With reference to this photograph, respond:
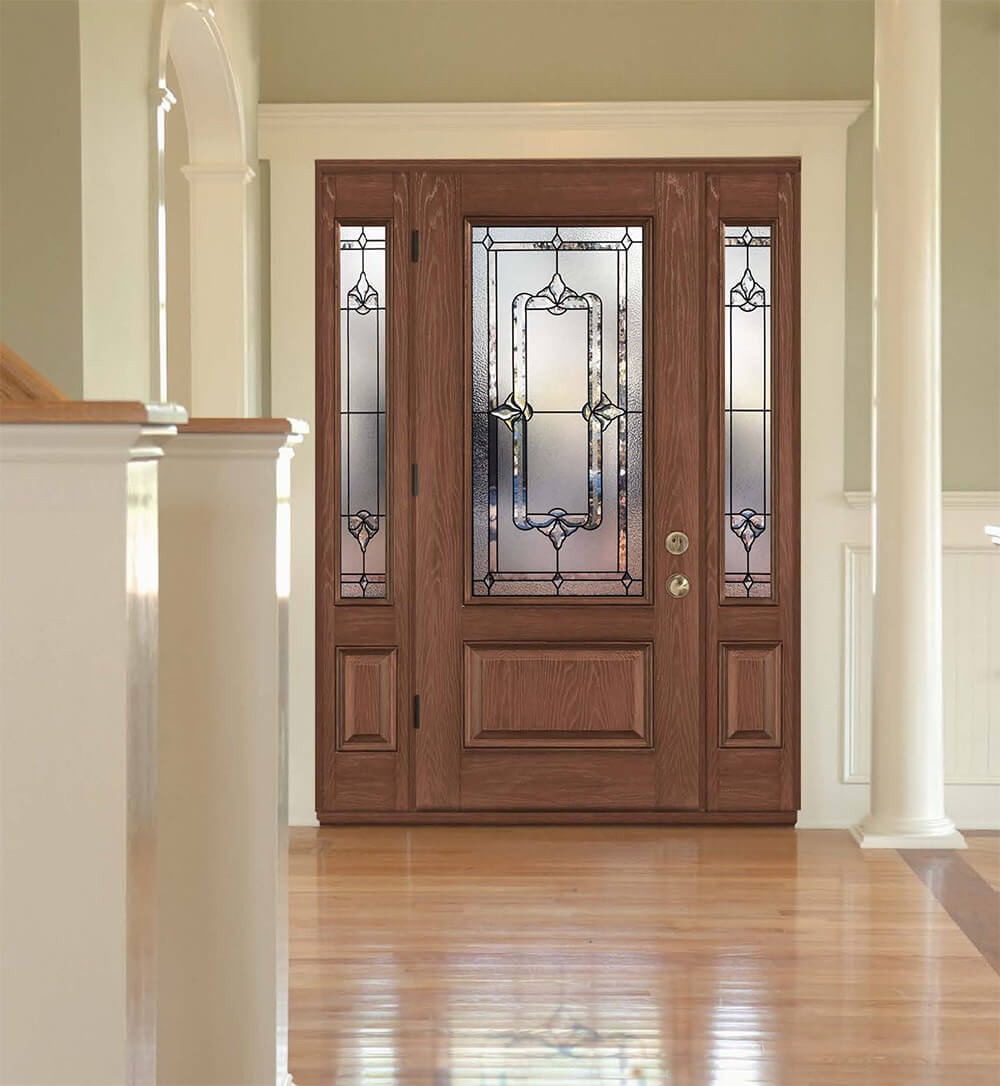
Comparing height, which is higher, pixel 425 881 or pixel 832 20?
pixel 832 20

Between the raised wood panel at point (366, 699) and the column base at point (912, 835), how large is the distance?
5.27 feet

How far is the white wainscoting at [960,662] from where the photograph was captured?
4.67m

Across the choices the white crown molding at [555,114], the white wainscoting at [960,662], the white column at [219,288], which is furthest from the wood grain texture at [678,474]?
the white column at [219,288]

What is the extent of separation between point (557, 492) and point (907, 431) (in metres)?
1.16

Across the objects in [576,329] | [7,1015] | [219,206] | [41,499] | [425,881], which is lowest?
[425,881]

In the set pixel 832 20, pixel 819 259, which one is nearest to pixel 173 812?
pixel 819 259

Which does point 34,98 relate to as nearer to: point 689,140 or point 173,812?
point 173,812

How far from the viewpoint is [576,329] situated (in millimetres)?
4676

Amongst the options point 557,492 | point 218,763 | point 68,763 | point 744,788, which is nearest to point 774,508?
point 557,492

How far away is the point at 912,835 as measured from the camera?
438cm

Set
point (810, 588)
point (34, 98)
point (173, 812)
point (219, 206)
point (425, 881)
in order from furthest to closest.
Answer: point (810, 588)
point (219, 206)
point (425, 881)
point (34, 98)
point (173, 812)

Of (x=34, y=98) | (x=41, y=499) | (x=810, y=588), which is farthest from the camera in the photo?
(x=810, y=588)

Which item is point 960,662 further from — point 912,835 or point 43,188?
point 43,188

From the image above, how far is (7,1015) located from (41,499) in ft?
1.60
